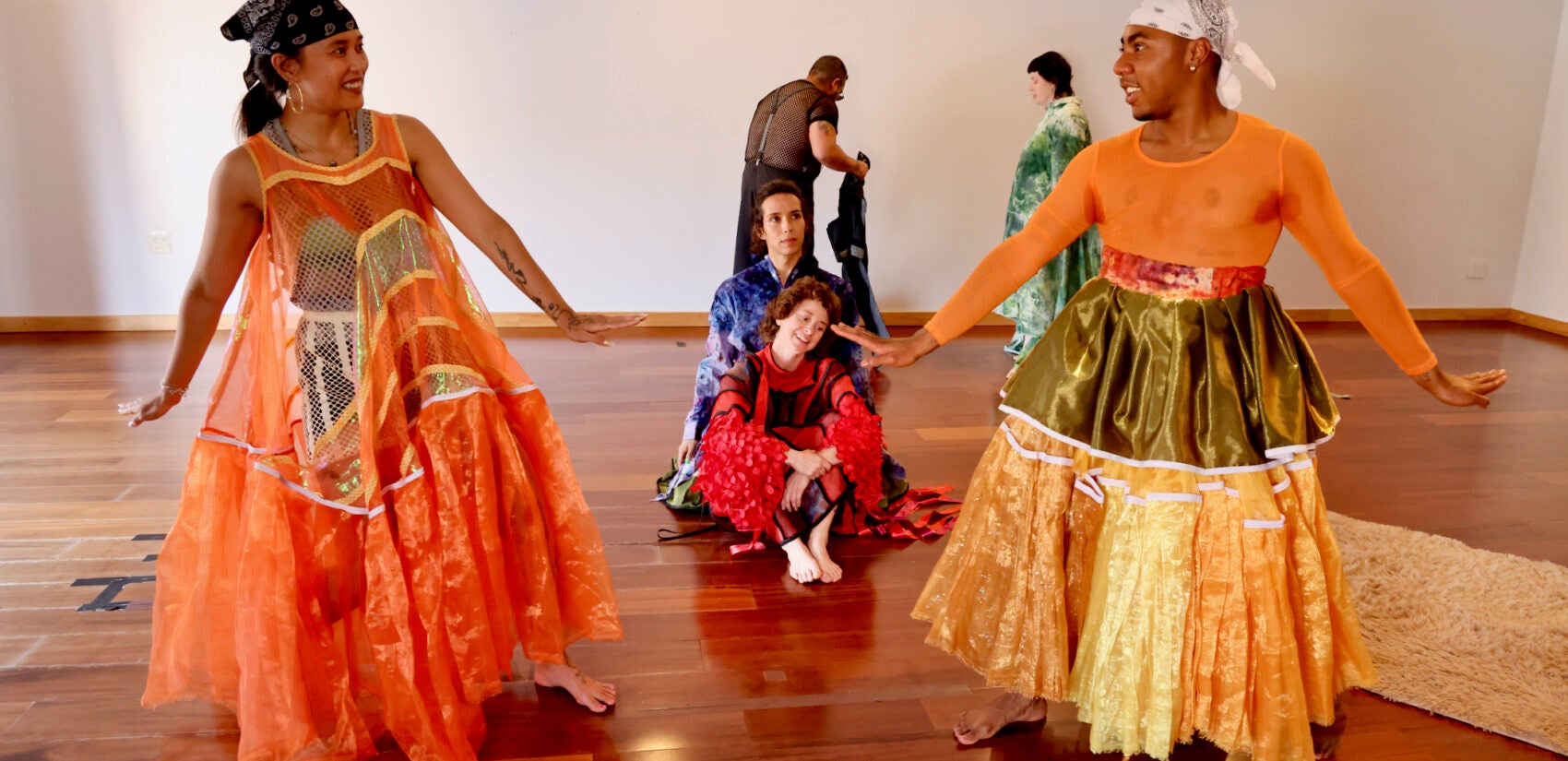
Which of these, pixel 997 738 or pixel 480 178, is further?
pixel 480 178

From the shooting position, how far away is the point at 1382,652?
8.77 feet

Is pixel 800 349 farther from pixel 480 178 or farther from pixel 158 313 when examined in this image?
pixel 158 313

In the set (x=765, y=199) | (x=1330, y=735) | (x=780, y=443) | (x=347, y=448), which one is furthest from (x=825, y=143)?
(x=1330, y=735)

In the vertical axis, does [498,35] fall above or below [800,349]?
above

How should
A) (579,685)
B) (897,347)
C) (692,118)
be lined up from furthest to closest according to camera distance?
(692,118), (579,685), (897,347)

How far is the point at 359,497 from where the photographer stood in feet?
6.89

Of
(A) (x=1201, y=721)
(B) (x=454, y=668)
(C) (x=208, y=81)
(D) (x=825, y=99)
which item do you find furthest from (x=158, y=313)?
(A) (x=1201, y=721)

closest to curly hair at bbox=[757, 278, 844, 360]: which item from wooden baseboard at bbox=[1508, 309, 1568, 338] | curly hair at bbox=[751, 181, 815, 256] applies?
curly hair at bbox=[751, 181, 815, 256]

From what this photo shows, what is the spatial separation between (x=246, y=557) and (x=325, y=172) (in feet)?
2.38

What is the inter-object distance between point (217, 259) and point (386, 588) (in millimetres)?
682

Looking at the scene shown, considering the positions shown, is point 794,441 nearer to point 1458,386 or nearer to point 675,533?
point 675,533

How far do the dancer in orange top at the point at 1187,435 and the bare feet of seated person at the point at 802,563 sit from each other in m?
1.00

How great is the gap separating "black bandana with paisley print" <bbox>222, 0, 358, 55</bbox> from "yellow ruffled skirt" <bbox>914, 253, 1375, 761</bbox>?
1444mm

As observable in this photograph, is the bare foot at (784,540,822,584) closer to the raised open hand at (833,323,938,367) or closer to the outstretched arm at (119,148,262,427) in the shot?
the raised open hand at (833,323,938,367)
